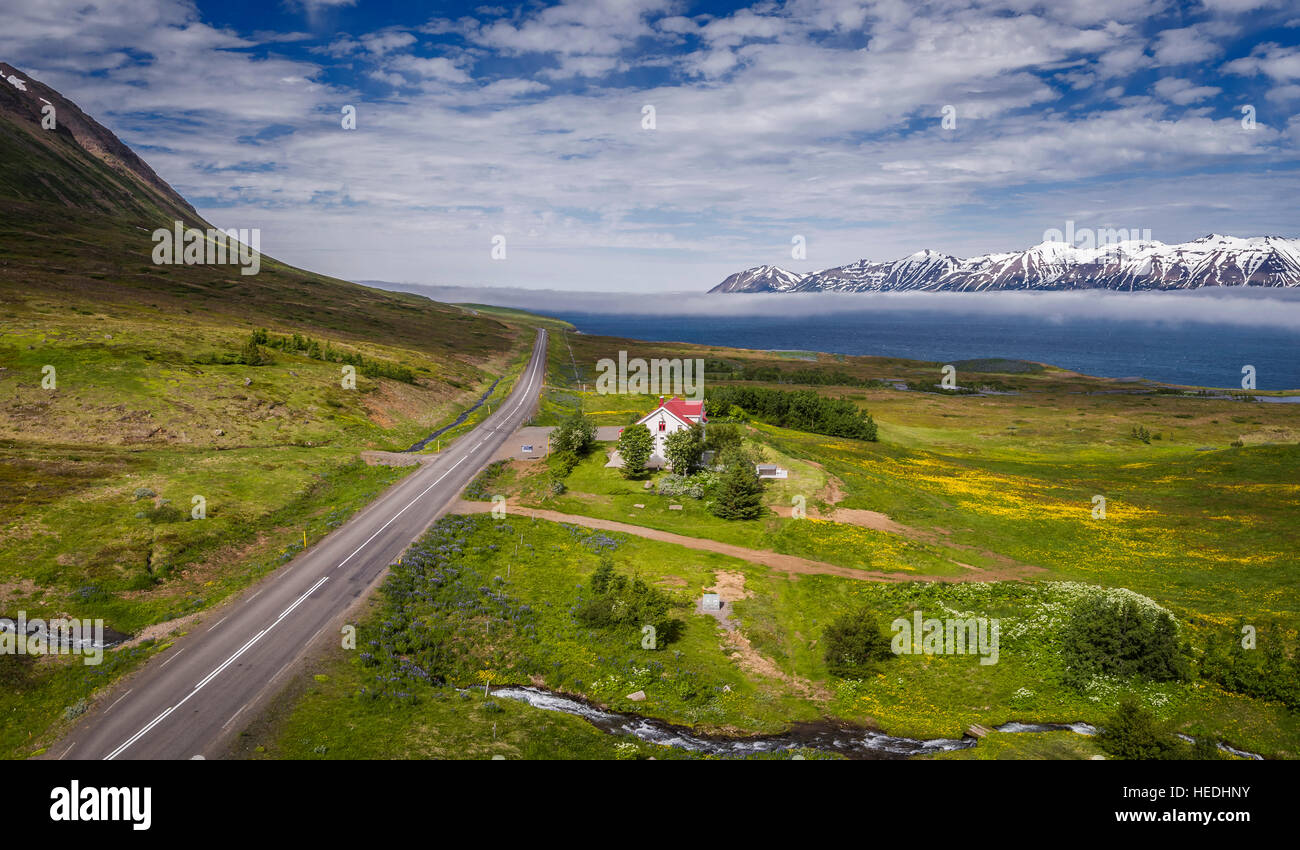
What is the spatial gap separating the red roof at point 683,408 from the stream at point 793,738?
40.5 m

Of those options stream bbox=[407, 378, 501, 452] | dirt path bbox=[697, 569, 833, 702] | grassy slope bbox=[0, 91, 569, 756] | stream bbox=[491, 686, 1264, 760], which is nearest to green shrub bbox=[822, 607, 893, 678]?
dirt path bbox=[697, 569, 833, 702]

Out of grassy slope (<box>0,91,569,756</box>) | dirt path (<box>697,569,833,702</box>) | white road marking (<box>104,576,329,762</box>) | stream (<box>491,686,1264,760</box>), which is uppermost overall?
grassy slope (<box>0,91,569,756</box>)

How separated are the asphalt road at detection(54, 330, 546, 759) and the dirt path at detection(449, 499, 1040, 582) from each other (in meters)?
7.54

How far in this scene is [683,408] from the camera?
6906cm

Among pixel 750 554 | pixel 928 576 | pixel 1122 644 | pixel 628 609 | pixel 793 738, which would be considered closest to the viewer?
pixel 793 738

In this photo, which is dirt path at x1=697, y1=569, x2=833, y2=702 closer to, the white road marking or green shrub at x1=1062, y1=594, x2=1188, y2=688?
green shrub at x1=1062, y1=594, x2=1188, y2=688

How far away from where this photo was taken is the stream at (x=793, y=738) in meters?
27.8

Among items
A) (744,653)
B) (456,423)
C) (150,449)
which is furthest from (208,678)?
(456,423)

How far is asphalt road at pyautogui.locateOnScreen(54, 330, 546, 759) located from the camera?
78.8 ft

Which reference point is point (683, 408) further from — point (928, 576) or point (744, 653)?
point (744, 653)

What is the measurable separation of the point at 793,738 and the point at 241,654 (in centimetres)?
2782

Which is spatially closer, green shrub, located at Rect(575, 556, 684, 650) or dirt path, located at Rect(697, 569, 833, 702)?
dirt path, located at Rect(697, 569, 833, 702)

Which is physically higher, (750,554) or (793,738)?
(750,554)
